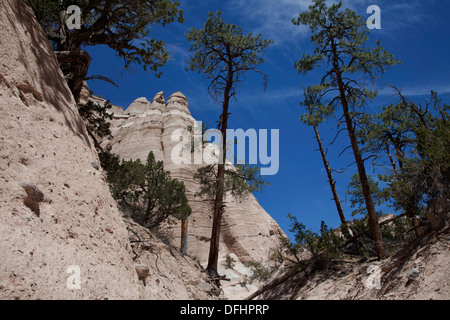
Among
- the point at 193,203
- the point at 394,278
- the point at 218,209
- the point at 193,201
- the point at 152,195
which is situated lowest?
the point at 394,278

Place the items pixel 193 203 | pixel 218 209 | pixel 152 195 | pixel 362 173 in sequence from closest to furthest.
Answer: pixel 362 173
pixel 218 209
pixel 152 195
pixel 193 203

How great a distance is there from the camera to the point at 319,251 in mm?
9383

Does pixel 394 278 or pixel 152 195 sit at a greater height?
pixel 152 195

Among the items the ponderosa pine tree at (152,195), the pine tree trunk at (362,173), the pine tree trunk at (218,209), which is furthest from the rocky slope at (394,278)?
the ponderosa pine tree at (152,195)

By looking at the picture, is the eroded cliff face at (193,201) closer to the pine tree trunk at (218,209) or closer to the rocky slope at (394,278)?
the pine tree trunk at (218,209)

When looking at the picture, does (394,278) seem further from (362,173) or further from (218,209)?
(218,209)

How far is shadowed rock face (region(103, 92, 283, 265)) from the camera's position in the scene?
27.4m

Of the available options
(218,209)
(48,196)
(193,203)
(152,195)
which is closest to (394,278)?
(48,196)

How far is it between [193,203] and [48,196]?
1009 inches

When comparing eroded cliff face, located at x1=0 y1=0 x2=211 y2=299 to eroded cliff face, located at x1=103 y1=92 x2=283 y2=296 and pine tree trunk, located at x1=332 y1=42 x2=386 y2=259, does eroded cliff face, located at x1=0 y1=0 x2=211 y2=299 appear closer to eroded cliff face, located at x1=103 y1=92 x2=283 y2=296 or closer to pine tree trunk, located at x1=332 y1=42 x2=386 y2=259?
pine tree trunk, located at x1=332 y1=42 x2=386 y2=259

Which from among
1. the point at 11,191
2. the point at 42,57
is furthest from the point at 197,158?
the point at 11,191

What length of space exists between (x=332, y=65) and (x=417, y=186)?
570 centimetres

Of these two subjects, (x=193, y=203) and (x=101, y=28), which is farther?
(x=193, y=203)

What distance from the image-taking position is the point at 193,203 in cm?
3003
